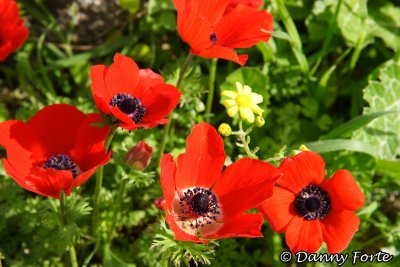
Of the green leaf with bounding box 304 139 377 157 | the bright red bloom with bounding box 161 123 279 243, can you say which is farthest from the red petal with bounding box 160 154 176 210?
the green leaf with bounding box 304 139 377 157

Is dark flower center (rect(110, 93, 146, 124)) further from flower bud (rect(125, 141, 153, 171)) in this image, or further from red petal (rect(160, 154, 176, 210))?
red petal (rect(160, 154, 176, 210))

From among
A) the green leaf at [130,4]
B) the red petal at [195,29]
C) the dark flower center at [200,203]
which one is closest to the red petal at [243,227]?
the dark flower center at [200,203]

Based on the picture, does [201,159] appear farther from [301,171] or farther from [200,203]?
[301,171]

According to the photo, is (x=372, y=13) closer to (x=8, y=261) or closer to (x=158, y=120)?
(x=158, y=120)

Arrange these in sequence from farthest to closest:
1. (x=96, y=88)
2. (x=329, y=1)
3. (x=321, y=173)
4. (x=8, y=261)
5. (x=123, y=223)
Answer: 1. (x=329, y=1)
2. (x=123, y=223)
3. (x=8, y=261)
4. (x=321, y=173)
5. (x=96, y=88)

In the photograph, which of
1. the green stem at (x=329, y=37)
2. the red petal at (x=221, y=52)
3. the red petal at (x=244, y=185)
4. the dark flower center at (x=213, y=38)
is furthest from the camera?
the green stem at (x=329, y=37)

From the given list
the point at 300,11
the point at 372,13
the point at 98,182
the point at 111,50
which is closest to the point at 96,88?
the point at 98,182

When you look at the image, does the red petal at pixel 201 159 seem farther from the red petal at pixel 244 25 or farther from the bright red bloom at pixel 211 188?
the red petal at pixel 244 25
